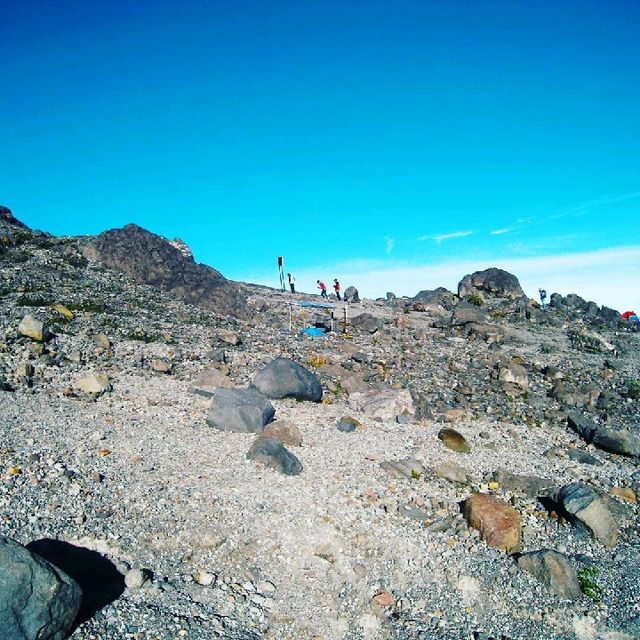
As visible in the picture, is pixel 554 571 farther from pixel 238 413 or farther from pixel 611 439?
pixel 238 413

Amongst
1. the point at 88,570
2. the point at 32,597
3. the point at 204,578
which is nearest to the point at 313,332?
the point at 204,578

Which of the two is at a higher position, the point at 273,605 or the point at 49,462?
the point at 49,462

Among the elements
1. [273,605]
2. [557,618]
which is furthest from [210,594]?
[557,618]

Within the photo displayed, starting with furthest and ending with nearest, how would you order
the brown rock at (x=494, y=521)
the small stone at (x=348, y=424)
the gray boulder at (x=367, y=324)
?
the gray boulder at (x=367, y=324), the small stone at (x=348, y=424), the brown rock at (x=494, y=521)

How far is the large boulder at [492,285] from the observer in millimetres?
53428

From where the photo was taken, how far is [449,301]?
161 ft

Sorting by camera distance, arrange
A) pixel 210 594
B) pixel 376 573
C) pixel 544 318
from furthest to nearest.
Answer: pixel 544 318 → pixel 376 573 → pixel 210 594

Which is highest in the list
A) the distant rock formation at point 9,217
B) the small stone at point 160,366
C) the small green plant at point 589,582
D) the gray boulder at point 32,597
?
the distant rock formation at point 9,217

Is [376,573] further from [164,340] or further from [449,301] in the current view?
[449,301]

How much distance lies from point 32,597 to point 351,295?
4308cm

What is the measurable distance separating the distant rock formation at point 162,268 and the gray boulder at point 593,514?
2213 cm

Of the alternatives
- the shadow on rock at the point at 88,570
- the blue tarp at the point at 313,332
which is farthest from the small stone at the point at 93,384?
the blue tarp at the point at 313,332

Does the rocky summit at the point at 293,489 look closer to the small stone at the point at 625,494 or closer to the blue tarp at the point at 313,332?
the small stone at the point at 625,494

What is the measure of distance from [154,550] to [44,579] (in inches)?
106
